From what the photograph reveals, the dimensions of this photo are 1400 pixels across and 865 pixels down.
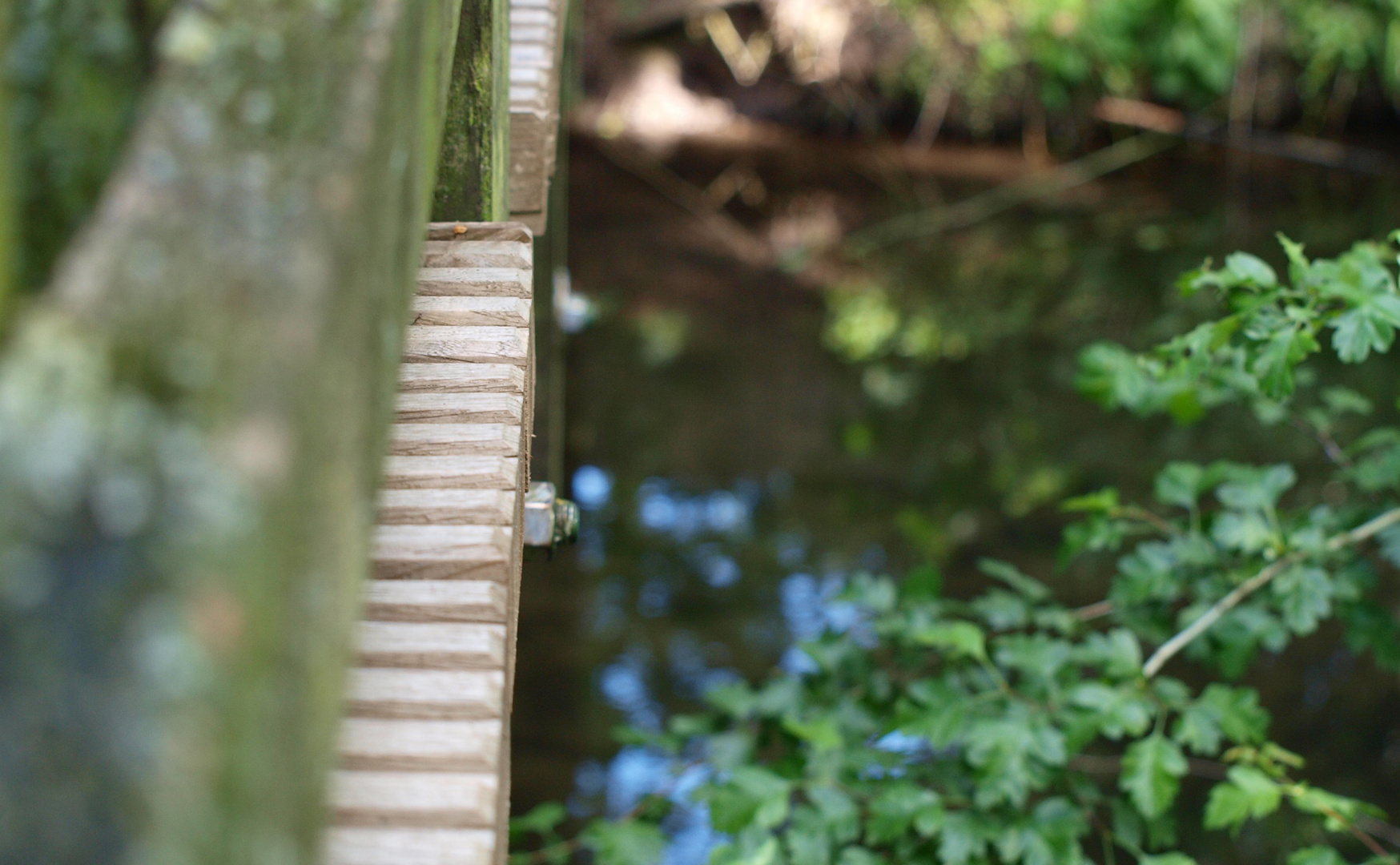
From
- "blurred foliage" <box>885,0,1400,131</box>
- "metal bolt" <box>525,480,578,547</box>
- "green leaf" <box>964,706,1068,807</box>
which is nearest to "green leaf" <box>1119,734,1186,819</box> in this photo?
"green leaf" <box>964,706,1068,807</box>

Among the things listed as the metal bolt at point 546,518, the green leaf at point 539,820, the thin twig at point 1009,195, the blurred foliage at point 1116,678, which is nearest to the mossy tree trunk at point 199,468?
the metal bolt at point 546,518

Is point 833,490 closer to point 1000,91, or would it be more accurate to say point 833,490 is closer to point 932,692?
point 932,692

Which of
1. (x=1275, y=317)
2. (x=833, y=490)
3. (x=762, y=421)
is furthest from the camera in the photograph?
(x=762, y=421)

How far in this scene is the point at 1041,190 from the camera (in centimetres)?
980

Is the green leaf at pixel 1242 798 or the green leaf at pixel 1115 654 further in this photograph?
the green leaf at pixel 1115 654

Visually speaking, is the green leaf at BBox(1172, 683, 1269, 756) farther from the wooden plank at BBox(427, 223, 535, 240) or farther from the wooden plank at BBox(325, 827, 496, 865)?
the wooden plank at BBox(325, 827, 496, 865)

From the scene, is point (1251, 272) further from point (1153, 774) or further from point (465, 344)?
point (465, 344)

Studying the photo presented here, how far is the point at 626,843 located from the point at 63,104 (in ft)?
5.80

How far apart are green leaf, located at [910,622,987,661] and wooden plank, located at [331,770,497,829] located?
140 centimetres

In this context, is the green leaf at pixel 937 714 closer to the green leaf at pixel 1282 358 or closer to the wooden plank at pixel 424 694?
the green leaf at pixel 1282 358

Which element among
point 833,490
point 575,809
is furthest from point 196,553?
point 833,490

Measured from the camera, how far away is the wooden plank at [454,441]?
112cm

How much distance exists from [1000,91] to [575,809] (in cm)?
814

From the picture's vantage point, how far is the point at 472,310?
1.26 meters
